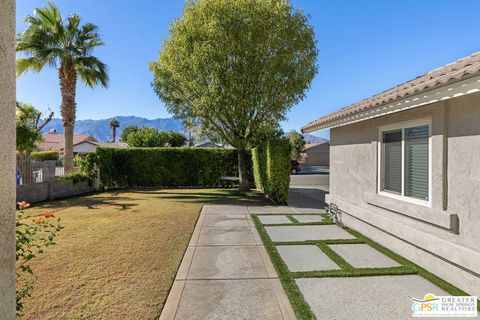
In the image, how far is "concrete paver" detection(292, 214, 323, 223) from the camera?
907 centimetres

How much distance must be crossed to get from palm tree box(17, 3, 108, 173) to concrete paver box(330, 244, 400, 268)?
15865 millimetres

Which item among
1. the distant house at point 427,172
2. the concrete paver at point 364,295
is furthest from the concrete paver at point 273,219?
the concrete paver at point 364,295

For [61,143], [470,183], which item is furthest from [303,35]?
[61,143]

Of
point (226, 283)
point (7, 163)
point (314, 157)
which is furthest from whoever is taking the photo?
Result: point (314, 157)

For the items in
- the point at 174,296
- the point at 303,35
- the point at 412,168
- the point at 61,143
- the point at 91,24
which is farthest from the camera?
the point at 61,143

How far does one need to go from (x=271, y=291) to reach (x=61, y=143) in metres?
66.9

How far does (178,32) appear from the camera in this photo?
13.4 m

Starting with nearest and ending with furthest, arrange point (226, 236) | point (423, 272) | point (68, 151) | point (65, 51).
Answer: point (423, 272), point (226, 236), point (65, 51), point (68, 151)

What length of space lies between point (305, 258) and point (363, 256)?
4.07 feet

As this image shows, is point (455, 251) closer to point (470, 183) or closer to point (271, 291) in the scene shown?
point (470, 183)

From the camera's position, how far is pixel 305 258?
5.61 meters

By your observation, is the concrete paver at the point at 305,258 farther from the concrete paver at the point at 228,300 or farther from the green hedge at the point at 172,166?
the green hedge at the point at 172,166

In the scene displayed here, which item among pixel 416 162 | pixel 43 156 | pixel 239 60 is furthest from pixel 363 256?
pixel 43 156

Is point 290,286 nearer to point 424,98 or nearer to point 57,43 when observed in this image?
point 424,98
